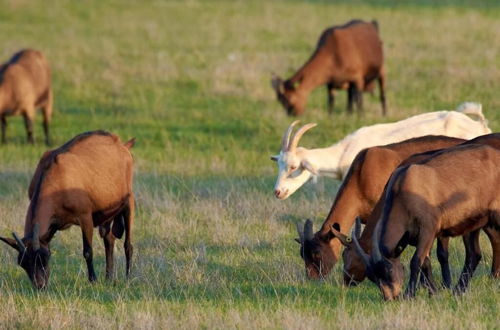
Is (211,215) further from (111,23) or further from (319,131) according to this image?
(111,23)

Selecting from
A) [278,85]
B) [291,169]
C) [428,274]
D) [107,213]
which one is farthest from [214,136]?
[428,274]

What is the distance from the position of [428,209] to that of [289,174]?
3599mm

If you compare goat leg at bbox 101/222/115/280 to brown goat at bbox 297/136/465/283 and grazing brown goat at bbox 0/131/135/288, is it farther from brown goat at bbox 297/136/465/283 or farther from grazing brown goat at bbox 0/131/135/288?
brown goat at bbox 297/136/465/283

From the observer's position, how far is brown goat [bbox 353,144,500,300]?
909 cm

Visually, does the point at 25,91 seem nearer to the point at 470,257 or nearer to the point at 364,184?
the point at 364,184

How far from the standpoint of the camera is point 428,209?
30.2ft

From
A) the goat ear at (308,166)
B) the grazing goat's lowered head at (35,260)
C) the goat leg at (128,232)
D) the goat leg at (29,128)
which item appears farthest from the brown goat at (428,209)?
the goat leg at (29,128)

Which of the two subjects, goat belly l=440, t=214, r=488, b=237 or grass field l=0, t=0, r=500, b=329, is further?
goat belly l=440, t=214, r=488, b=237

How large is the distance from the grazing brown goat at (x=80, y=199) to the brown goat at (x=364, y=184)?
178cm

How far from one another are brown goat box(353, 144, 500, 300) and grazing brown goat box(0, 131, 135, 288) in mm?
2540

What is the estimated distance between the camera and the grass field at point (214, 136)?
8.90 metres

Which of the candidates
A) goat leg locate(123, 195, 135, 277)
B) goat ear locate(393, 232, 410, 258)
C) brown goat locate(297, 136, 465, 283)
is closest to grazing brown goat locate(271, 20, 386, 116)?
brown goat locate(297, 136, 465, 283)

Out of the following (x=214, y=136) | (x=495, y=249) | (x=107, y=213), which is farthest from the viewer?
(x=214, y=136)

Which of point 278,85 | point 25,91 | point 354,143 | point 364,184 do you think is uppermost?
point 364,184
